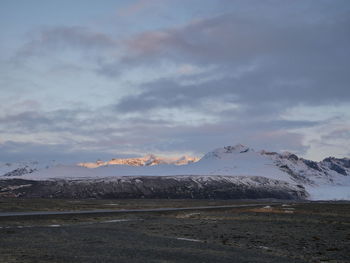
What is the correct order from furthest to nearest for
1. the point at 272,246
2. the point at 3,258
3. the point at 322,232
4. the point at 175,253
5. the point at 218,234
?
1. the point at 322,232
2. the point at 218,234
3. the point at 272,246
4. the point at 175,253
5. the point at 3,258

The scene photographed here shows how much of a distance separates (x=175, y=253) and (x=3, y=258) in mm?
9648

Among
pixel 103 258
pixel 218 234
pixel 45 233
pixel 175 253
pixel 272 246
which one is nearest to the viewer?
pixel 103 258

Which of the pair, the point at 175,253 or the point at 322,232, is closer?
the point at 175,253

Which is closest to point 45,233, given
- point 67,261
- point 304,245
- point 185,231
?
point 185,231

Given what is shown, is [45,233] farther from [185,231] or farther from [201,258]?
[201,258]

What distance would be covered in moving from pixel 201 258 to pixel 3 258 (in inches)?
402

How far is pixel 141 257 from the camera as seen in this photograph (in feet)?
85.8

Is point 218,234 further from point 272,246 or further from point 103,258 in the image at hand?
point 103,258

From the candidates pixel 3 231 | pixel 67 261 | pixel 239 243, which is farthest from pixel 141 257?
pixel 3 231

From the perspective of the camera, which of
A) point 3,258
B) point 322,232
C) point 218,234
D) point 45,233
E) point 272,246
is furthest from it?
point 322,232

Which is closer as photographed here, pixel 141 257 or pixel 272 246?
pixel 141 257

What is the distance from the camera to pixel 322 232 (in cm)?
4725

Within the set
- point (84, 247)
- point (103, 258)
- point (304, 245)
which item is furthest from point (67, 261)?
point (304, 245)

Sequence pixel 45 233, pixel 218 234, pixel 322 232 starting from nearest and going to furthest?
pixel 45 233 < pixel 218 234 < pixel 322 232
